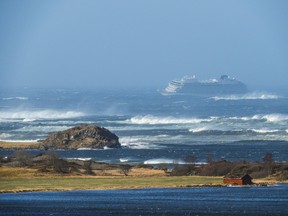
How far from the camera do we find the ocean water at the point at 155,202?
5897 centimetres

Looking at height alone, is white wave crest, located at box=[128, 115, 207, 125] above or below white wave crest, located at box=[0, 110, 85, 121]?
below

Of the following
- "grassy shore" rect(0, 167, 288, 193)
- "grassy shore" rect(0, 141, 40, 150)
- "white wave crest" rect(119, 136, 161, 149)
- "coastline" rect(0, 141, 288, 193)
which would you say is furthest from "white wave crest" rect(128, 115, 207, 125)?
"grassy shore" rect(0, 167, 288, 193)

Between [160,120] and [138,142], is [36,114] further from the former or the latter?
[138,142]

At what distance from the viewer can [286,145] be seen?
103 metres

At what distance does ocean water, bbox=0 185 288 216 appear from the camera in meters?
59.0

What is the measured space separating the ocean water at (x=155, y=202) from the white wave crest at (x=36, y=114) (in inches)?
3380

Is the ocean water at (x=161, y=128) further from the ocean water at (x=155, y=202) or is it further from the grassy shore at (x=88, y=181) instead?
the ocean water at (x=155, y=202)

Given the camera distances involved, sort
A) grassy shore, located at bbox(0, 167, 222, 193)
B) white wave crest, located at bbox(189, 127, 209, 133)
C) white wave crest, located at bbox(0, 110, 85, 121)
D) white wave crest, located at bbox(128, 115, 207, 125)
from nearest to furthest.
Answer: grassy shore, located at bbox(0, 167, 222, 193) → white wave crest, located at bbox(189, 127, 209, 133) → white wave crest, located at bbox(128, 115, 207, 125) → white wave crest, located at bbox(0, 110, 85, 121)

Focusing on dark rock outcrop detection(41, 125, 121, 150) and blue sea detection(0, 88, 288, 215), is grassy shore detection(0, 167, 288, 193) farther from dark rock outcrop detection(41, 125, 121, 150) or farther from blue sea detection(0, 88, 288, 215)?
dark rock outcrop detection(41, 125, 121, 150)

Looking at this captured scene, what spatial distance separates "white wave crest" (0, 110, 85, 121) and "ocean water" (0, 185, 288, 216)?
85853mm

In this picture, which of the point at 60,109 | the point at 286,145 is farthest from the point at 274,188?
the point at 60,109

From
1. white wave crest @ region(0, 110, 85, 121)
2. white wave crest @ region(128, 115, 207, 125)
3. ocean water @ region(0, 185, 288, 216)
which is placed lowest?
ocean water @ region(0, 185, 288, 216)

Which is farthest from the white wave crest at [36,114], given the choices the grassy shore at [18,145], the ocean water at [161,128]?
the grassy shore at [18,145]

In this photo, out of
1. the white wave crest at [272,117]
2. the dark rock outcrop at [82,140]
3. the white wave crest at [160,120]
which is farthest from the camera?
the white wave crest at [160,120]
